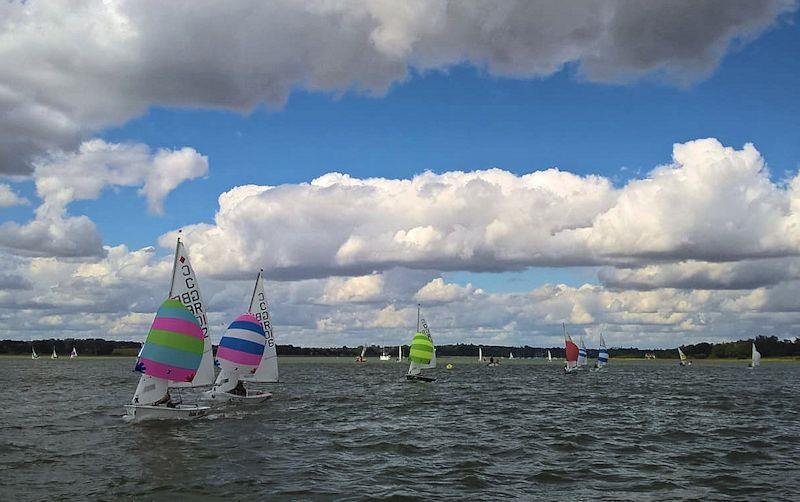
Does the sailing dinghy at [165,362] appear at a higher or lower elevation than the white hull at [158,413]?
higher

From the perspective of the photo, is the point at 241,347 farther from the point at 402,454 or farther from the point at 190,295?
the point at 402,454

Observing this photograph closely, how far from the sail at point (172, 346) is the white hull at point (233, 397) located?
12.3m

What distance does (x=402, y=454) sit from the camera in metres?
31.7

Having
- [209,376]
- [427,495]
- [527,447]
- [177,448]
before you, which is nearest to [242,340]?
[209,376]

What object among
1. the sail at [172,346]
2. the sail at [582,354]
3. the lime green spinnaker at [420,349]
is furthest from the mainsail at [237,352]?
the sail at [582,354]

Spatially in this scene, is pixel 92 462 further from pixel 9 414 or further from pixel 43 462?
pixel 9 414

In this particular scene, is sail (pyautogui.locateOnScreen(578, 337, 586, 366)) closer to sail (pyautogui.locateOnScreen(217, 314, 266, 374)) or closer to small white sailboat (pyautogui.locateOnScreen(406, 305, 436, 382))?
small white sailboat (pyautogui.locateOnScreen(406, 305, 436, 382))

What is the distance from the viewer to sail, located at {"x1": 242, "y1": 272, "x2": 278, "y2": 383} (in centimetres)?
6012

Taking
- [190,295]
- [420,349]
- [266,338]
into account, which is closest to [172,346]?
[190,295]

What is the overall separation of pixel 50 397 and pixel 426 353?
40915 millimetres

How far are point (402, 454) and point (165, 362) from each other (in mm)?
14690

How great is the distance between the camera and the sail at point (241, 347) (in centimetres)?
5191

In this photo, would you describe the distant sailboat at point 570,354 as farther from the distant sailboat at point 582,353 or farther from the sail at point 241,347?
the sail at point 241,347

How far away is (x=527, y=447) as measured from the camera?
111ft
